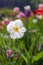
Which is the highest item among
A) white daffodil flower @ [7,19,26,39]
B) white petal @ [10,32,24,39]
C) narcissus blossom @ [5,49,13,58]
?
white daffodil flower @ [7,19,26,39]

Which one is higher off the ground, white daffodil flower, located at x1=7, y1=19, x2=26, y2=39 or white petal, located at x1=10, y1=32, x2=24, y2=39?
white daffodil flower, located at x1=7, y1=19, x2=26, y2=39

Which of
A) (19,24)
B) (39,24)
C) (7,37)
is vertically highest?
(19,24)

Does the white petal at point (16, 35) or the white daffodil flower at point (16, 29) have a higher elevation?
the white daffodil flower at point (16, 29)

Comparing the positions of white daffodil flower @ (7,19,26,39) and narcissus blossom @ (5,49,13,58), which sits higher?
white daffodil flower @ (7,19,26,39)

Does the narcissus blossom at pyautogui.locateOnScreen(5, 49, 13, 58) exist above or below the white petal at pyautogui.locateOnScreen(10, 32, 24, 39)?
below

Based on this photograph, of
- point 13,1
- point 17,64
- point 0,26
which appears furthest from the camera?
point 13,1

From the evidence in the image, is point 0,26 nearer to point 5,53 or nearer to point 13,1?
point 5,53

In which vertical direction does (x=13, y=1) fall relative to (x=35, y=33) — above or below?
below

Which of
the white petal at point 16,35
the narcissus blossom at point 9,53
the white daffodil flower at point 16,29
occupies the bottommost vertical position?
the narcissus blossom at point 9,53

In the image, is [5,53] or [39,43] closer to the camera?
[5,53]

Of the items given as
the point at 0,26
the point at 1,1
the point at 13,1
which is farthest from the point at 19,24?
the point at 1,1

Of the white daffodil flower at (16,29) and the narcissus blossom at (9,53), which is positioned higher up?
the white daffodil flower at (16,29)
